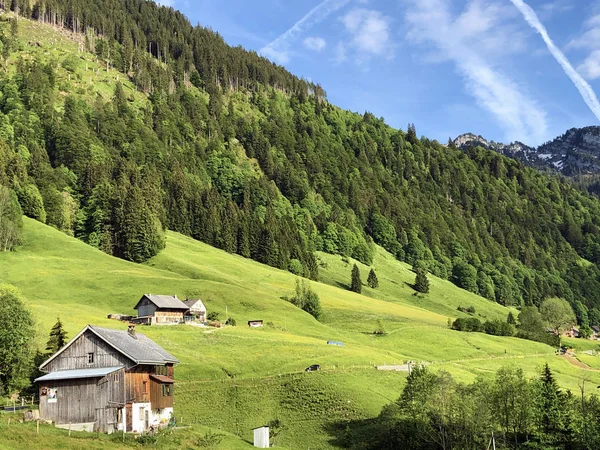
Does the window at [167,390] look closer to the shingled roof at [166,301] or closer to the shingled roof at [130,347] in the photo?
the shingled roof at [130,347]

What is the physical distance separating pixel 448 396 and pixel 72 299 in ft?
270

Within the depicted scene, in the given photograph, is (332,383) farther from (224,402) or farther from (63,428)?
(63,428)

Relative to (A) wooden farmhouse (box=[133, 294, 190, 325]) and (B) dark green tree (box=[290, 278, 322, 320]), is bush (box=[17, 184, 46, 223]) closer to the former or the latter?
(A) wooden farmhouse (box=[133, 294, 190, 325])

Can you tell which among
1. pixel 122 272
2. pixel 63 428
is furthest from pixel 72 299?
pixel 63 428

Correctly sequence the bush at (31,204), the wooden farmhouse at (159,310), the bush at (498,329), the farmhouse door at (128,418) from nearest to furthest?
1. the farmhouse door at (128,418)
2. the wooden farmhouse at (159,310)
3. the bush at (498,329)
4. the bush at (31,204)

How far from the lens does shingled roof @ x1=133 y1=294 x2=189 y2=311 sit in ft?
379

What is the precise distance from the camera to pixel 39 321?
9169 cm

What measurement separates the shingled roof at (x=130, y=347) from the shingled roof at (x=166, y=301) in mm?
45993

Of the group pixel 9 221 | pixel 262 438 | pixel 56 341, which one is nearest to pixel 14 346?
pixel 56 341

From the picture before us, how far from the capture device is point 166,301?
119 metres

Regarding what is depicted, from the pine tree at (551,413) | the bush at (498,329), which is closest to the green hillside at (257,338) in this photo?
the bush at (498,329)

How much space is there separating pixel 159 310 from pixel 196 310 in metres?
8.77

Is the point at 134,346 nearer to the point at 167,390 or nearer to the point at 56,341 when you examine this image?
the point at 167,390

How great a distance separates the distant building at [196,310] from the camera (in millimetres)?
121675
